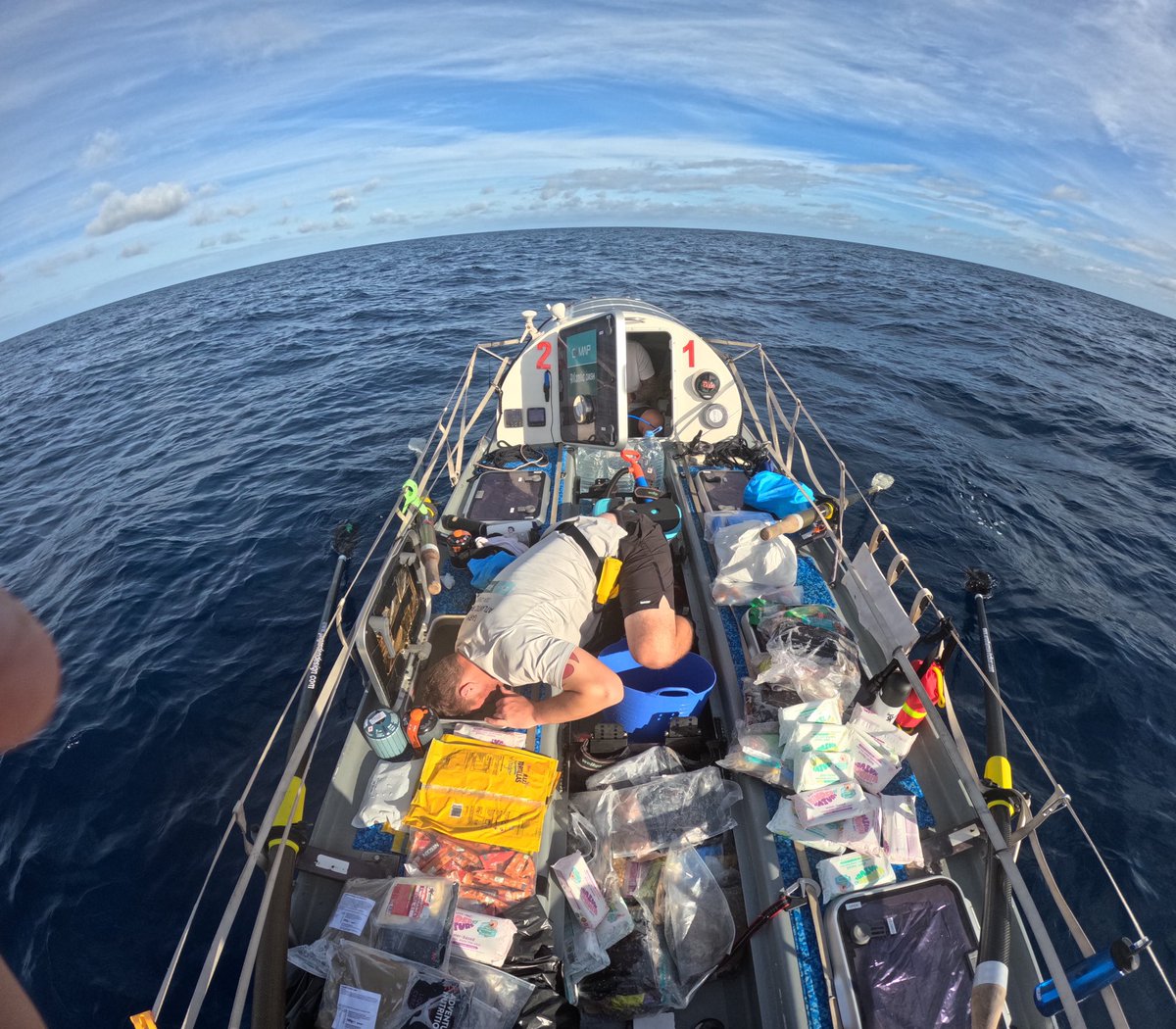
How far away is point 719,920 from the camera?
316 cm

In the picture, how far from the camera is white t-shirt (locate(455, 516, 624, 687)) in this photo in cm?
374

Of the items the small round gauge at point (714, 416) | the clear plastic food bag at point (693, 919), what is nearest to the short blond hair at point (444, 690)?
the clear plastic food bag at point (693, 919)

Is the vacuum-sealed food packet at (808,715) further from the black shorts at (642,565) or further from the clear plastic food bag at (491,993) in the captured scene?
the clear plastic food bag at (491,993)

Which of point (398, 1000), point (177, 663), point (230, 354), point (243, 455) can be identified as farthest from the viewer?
point (230, 354)

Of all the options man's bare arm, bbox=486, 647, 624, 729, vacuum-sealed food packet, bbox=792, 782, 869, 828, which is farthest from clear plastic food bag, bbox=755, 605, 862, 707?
man's bare arm, bbox=486, 647, 624, 729

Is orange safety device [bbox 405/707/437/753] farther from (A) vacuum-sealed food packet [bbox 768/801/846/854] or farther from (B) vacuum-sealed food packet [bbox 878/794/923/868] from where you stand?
(B) vacuum-sealed food packet [bbox 878/794/923/868]

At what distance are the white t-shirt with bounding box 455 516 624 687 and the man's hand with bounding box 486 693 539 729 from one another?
16cm

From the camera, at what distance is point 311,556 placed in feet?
31.1

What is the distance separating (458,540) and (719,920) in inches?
168


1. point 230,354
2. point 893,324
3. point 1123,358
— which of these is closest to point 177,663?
point 230,354

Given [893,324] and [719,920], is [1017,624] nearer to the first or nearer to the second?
[719,920]

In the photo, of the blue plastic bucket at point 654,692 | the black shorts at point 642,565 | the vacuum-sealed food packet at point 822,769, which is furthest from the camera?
the black shorts at point 642,565

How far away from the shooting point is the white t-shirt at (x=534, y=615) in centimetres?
374

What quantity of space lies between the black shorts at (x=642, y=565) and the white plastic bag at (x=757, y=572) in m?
0.57
